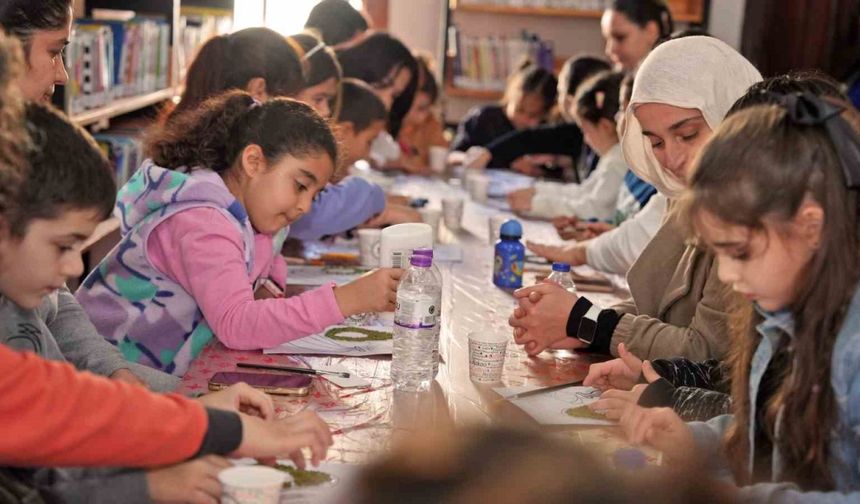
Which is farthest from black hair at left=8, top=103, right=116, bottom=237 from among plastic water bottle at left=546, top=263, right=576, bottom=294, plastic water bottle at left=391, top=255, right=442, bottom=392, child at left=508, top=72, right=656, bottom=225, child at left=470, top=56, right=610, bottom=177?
child at left=470, top=56, right=610, bottom=177

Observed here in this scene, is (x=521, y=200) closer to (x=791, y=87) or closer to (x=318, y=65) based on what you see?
(x=318, y=65)

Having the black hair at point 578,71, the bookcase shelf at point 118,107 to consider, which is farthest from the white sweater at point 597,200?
the bookcase shelf at point 118,107

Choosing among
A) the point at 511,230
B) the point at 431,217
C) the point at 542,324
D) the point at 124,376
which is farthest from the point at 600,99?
the point at 124,376

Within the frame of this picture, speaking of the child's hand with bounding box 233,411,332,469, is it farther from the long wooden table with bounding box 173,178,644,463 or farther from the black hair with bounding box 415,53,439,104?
the black hair with bounding box 415,53,439,104

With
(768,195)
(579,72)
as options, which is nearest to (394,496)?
(768,195)

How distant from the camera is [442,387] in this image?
70.4 inches

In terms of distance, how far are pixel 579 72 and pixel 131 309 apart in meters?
2.85

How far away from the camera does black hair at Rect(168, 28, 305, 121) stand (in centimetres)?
272

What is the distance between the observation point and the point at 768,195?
1239 mm

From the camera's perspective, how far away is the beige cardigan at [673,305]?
6.19ft

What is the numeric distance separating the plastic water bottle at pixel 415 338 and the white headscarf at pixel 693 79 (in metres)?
0.63

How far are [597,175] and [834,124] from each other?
266 centimetres

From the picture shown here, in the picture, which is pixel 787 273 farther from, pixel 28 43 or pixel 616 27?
pixel 616 27

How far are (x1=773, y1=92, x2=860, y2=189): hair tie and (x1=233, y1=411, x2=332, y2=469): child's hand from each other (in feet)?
2.21
